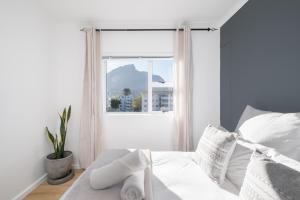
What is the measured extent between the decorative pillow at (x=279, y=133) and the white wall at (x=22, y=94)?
2.62 m

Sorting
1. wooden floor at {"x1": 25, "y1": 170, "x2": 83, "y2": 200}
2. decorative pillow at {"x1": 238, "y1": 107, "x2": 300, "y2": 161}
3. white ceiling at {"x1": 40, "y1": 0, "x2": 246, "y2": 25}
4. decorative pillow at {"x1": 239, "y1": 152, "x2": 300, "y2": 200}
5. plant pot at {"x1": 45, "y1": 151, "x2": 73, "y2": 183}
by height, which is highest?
white ceiling at {"x1": 40, "y1": 0, "x2": 246, "y2": 25}

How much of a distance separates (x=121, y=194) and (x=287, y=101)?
5.38 feet

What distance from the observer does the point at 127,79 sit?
348cm

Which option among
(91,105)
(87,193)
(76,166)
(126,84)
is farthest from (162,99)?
(87,193)

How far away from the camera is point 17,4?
7.63 feet

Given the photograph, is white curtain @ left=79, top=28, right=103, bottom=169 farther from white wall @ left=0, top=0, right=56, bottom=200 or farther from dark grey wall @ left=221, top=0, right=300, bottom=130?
dark grey wall @ left=221, top=0, right=300, bottom=130

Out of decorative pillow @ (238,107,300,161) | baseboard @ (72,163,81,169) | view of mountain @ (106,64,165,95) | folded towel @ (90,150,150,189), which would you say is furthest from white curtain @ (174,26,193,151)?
folded towel @ (90,150,150,189)

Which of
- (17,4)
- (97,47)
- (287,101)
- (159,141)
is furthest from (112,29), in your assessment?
(287,101)

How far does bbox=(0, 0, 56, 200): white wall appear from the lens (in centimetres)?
213

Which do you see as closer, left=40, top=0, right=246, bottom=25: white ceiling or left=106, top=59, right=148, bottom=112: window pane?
left=40, top=0, right=246, bottom=25: white ceiling

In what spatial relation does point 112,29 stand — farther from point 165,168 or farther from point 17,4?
point 165,168

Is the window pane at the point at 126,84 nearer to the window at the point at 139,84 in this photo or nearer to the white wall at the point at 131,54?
the window at the point at 139,84

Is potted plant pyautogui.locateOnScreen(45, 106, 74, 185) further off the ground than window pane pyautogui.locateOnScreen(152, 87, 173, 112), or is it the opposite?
window pane pyautogui.locateOnScreen(152, 87, 173, 112)

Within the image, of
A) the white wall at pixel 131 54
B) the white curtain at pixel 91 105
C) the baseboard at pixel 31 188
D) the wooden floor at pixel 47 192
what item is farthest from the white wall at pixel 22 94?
the white curtain at pixel 91 105
